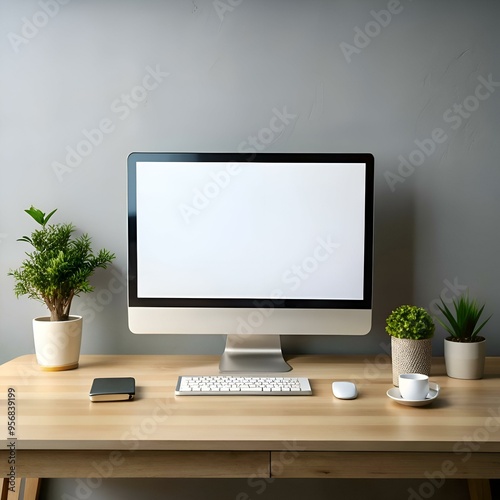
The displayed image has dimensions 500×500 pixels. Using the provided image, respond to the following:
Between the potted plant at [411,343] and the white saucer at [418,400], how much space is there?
3.6 inches

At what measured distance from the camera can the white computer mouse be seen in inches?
55.2

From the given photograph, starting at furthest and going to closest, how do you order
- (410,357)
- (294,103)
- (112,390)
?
(294,103) < (410,357) < (112,390)

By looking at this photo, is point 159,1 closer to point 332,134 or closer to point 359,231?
point 332,134

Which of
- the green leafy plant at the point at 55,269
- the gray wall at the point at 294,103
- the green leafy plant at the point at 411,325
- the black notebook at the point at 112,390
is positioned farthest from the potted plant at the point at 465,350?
the green leafy plant at the point at 55,269

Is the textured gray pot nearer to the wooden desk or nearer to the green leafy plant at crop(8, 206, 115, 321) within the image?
the wooden desk

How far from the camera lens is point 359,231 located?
1678mm

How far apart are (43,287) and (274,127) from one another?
891mm

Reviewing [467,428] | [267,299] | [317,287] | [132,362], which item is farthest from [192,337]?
[467,428]

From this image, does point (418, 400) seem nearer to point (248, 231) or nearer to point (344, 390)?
point (344, 390)

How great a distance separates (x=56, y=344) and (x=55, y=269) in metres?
0.22

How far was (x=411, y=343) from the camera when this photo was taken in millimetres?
1556

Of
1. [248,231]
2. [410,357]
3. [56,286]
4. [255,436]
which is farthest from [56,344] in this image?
[410,357]

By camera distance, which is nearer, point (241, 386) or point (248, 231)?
point (241, 386)

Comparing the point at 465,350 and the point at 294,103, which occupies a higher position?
the point at 294,103
